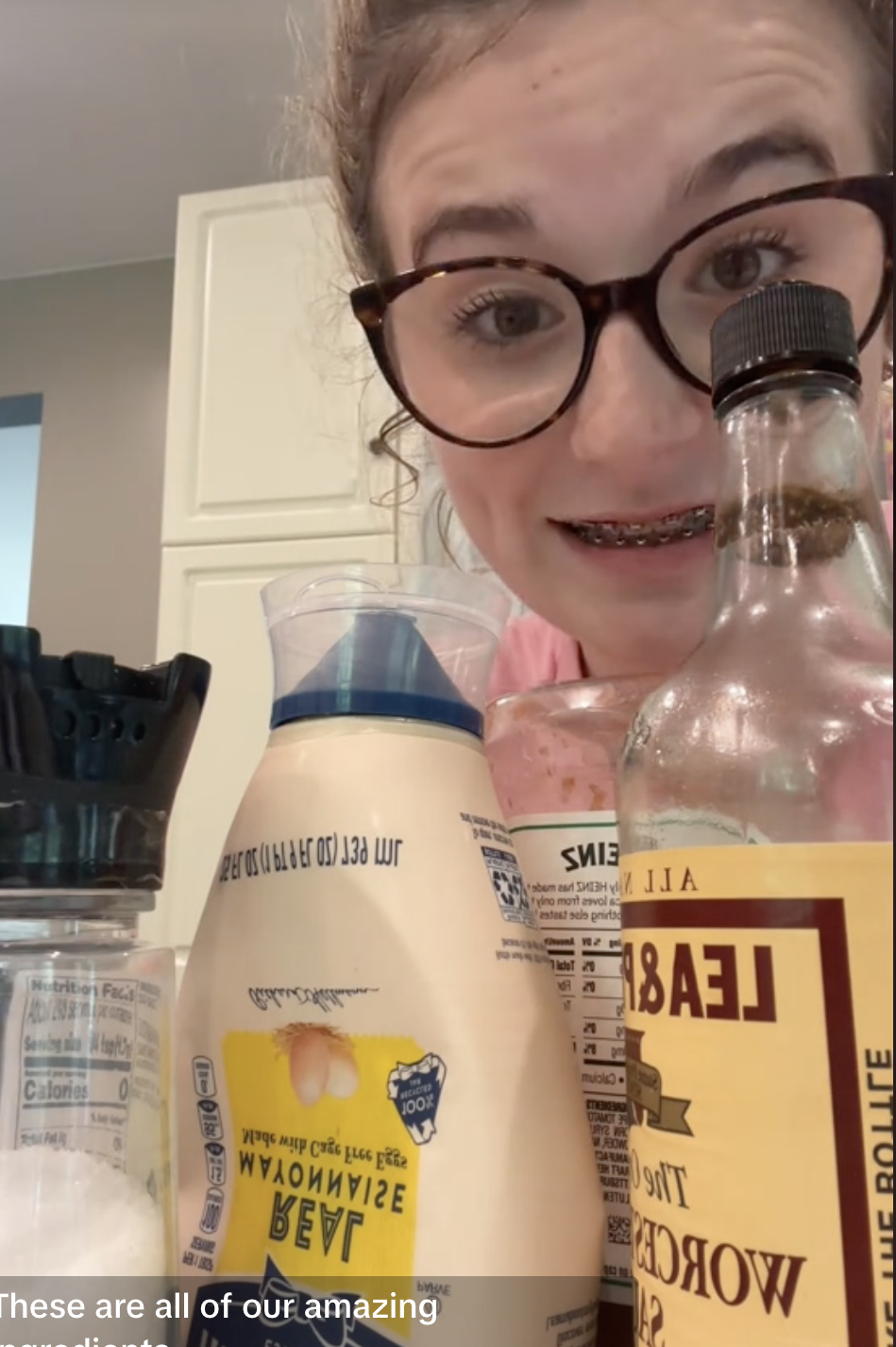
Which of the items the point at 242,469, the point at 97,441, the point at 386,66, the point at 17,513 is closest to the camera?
the point at 386,66

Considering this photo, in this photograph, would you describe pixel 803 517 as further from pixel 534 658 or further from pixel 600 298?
pixel 534 658

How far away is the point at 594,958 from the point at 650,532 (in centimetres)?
21

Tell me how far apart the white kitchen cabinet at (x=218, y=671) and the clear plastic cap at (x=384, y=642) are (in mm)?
1428

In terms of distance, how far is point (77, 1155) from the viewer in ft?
0.76

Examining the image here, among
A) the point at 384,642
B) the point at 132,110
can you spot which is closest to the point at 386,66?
the point at 384,642

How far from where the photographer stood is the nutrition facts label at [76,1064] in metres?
0.23

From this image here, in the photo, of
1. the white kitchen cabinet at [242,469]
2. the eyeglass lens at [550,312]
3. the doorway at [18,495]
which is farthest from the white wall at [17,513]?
the eyeglass lens at [550,312]

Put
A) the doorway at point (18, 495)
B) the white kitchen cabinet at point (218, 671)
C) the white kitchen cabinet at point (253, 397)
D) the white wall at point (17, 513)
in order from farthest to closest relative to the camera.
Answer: the white wall at point (17, 513) < the doorway at point (18, 495) < the white kitchen cabinet at point (253, 397) < the white kitchen cabinet at point (218, 671)

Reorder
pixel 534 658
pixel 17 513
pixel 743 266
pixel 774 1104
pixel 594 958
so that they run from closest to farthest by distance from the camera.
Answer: pixel 774 1104 → pixel 594 958 → pixel 743 266 → pixel 534 658 → pixel 17 513

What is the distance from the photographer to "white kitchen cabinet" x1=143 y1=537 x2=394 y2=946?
5.84 feet

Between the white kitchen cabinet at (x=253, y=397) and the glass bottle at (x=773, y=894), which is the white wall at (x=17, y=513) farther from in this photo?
the glass bottle at (x=773, y=894)

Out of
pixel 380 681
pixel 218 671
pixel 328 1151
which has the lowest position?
pixel 328 1151

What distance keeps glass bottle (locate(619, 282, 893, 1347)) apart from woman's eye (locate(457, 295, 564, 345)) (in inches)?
8.6

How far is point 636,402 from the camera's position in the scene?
0.39m
